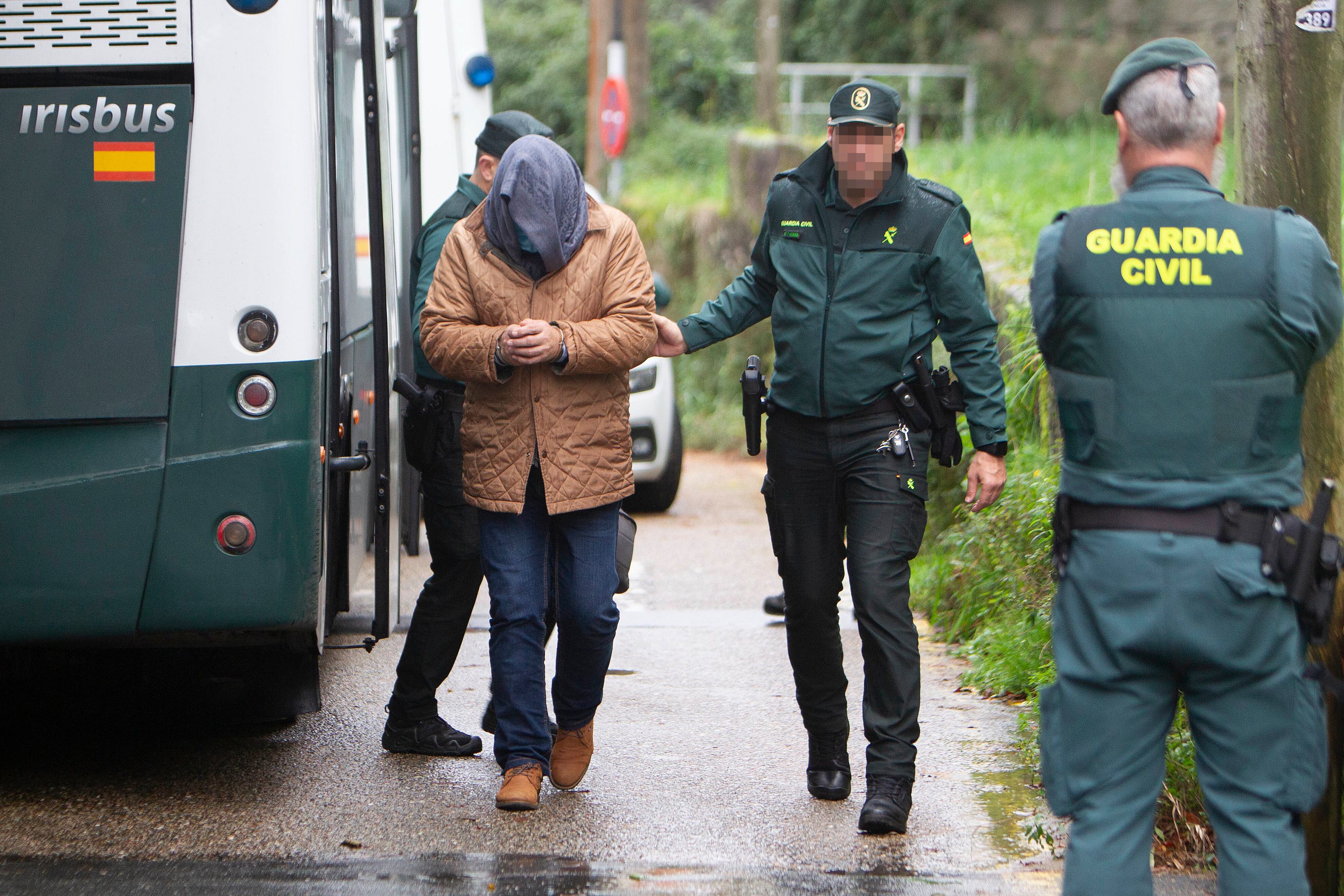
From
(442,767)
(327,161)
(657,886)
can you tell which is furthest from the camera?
(442,767)

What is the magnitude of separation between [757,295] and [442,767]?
5.44 feet

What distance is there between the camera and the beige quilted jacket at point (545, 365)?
409 centimetres

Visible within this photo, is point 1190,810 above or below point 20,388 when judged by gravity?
below

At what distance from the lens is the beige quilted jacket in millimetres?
4090

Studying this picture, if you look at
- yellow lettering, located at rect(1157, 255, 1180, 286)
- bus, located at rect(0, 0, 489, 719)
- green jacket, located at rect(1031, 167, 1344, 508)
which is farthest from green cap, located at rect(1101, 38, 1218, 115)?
bus, located at rect(0, 0, 489, 719)

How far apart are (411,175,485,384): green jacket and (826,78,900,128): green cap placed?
3.83 ft

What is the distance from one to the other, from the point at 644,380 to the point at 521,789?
5820mm

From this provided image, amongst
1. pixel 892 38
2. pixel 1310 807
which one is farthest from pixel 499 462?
pixel 892 38

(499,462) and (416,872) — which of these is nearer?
(416,872)

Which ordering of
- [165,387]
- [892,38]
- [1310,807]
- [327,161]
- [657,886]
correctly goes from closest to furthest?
[1310,807] → [657,886] → [165,387] → [327,161] → [892,38]

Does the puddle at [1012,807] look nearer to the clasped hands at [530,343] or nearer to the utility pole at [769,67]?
the clasped hands at [530,343]

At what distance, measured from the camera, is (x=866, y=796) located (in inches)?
162

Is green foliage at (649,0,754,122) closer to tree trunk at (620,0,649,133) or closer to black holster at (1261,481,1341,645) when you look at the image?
tree trunk at (620,0,649,133)

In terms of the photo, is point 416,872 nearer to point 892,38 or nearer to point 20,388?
point 20,388
